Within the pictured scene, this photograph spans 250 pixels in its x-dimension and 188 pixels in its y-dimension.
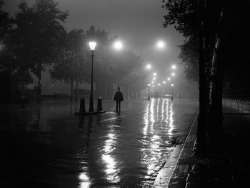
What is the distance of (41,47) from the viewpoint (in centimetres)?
4544

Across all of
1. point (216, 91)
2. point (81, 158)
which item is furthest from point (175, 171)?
point (216, 91)

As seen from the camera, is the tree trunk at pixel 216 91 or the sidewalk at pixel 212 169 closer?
the sidewalk at pixel 212 169

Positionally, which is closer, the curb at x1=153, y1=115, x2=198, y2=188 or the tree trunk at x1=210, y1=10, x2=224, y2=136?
the curb at x1=153, y1=115, x2=198, y2=188

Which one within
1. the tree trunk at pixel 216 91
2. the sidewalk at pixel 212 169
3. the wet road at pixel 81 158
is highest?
the tree trunk at pixel 216 91

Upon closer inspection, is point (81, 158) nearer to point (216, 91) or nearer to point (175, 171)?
point (175, 171)

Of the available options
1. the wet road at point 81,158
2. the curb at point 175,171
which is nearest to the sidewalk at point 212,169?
the curb at point 175,171

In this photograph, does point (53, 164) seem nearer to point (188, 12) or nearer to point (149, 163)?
point (149, 163)

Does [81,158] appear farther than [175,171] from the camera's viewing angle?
Yes

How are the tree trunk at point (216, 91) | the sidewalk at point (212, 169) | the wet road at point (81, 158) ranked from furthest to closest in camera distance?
the tree trunk at point (216, 91)
the wet road at point (81, 158)
the sidewalk at point (212, 169)

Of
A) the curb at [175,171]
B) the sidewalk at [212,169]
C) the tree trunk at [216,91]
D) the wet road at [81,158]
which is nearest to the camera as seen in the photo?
the sidewalk at [212,169]

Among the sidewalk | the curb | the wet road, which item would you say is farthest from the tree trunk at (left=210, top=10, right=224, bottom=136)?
the curb

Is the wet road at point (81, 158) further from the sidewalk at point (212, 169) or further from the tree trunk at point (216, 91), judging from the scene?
the tree trunk at point (216, 91)

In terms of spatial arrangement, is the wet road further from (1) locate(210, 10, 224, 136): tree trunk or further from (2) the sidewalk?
(1) locate(210, 10, 224, 136): tree trunk

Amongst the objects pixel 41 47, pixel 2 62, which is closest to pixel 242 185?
pixel 41 47
